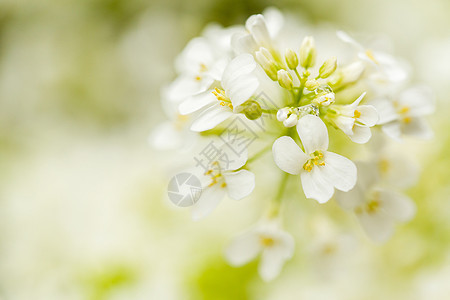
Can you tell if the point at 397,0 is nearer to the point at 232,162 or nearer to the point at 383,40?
the point at 383,40

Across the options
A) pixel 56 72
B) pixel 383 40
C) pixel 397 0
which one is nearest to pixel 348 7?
pixel 397 0

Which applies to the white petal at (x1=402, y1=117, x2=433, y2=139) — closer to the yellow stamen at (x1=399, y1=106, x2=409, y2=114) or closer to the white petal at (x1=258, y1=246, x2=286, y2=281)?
the yellow stamen at (x1=399, y1=106, x2=409, y2=114)

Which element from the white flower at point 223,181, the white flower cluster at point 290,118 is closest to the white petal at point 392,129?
the white flower cluster at point 290,118

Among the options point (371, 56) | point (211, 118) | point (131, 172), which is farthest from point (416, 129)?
point (131, 172)

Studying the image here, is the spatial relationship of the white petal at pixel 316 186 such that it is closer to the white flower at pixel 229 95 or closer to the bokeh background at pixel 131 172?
the white flower at pixel 229 95

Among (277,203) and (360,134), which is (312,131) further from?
(277,203)

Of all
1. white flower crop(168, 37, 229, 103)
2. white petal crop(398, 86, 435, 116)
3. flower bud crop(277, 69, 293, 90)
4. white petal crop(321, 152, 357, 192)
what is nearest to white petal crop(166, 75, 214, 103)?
white flower crop(168, 37, 229, 103)
